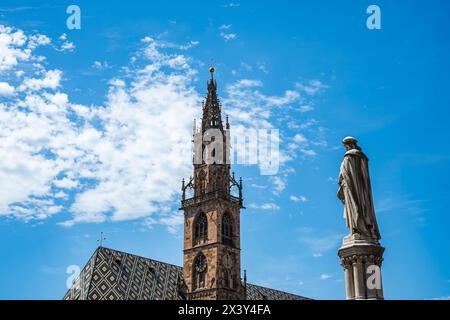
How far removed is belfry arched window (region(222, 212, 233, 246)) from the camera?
6800cm

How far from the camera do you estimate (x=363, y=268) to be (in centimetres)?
1379

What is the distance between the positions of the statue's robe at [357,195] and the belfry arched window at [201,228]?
2120 inches

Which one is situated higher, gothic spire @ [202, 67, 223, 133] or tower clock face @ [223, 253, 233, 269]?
gothic spire @ [202, 67, 223, 133]

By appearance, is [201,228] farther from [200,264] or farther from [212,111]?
[212,111]

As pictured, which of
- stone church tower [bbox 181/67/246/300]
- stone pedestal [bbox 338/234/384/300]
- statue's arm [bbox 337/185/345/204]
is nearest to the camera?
Answer: stone pedestal [bbox 338/234/384/300]

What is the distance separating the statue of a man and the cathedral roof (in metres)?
45.6

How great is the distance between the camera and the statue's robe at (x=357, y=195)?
14.1m

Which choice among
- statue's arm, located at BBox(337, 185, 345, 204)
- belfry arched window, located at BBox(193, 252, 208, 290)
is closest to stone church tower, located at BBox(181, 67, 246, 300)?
belfry arched window, located at BBox(193, 252, 208, 290)

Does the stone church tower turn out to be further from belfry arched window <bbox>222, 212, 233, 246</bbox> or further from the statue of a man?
the statue of a man

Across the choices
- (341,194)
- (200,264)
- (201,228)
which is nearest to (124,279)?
(200,264)

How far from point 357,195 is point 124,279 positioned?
171 ft
